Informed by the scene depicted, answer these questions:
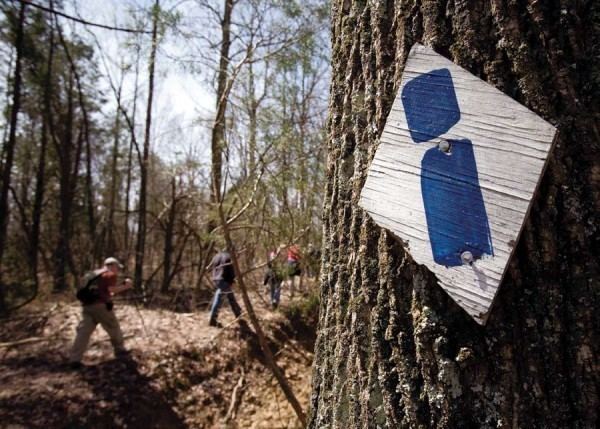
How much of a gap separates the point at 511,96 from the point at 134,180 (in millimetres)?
19538

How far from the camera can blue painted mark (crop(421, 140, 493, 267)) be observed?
0.76 meters

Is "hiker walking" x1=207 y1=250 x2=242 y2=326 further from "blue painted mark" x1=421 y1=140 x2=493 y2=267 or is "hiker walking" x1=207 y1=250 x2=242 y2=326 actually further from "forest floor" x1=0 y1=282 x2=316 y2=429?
"blue painted mark" x1=421 y1=140 x2=493 y2=267

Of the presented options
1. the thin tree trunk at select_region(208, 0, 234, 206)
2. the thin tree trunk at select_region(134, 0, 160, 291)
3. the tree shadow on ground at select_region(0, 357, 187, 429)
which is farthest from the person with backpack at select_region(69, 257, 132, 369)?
the thin tree trunk at select_region(134, 0, 160, 291)

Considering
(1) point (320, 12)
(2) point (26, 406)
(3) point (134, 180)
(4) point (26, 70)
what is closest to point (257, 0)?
(1) point (320, 12)

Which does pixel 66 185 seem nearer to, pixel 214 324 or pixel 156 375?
pixel 214 324

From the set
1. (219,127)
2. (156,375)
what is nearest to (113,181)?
(156,375)

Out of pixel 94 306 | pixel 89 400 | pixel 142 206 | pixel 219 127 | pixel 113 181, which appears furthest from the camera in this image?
pixel 113 181

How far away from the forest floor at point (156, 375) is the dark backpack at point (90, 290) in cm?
94

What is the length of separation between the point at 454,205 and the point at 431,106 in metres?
0.24

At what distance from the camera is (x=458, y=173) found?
0.79 meters

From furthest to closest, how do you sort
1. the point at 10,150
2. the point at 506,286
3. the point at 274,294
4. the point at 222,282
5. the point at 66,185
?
the point at 66,185
the point at 10,150
the point at 274,294
the point at 222,282
the point at 506,286

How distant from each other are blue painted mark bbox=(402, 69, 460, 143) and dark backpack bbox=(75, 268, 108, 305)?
5576mm

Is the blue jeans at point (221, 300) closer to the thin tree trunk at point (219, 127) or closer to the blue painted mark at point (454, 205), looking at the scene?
the thin tree trunk at point (219, 127)

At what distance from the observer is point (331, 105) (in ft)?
3.79
